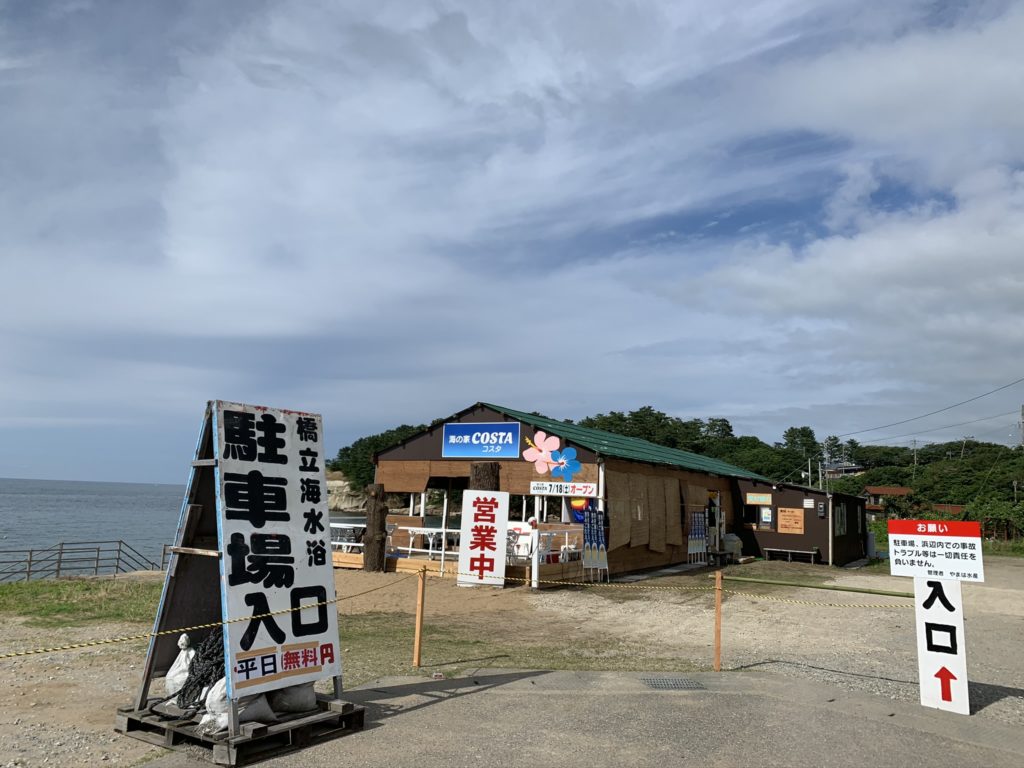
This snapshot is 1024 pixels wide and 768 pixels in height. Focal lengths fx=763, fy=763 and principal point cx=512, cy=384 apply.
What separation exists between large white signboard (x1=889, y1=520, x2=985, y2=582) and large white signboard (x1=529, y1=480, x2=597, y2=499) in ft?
37.4

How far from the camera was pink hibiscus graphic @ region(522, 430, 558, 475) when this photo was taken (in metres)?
19.5

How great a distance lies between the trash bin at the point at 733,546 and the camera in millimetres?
25578

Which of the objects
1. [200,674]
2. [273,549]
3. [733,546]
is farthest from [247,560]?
[733,546]

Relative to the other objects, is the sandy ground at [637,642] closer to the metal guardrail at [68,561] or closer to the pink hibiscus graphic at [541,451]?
the pink hibiscus graphic at [541,451]

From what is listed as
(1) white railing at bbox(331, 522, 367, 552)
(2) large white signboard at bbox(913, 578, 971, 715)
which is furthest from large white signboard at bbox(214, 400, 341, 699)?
(1) white railing at bbox(331, 522, 367, 552)

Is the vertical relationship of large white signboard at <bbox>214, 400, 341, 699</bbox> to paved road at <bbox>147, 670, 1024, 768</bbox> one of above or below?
above

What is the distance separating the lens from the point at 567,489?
19125mm

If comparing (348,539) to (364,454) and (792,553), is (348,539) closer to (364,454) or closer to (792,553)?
(792,553)

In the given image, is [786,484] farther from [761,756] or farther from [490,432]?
[761,756]

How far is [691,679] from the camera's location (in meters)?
7.99

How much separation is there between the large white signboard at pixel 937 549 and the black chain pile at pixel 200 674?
6.13 meters

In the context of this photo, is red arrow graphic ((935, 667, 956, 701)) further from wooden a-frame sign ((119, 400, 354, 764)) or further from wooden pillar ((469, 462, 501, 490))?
wooden pillar ((469, 462, 501, 490))

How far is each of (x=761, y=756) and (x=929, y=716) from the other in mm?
2248

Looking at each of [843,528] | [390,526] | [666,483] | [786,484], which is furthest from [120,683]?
[843,528]
